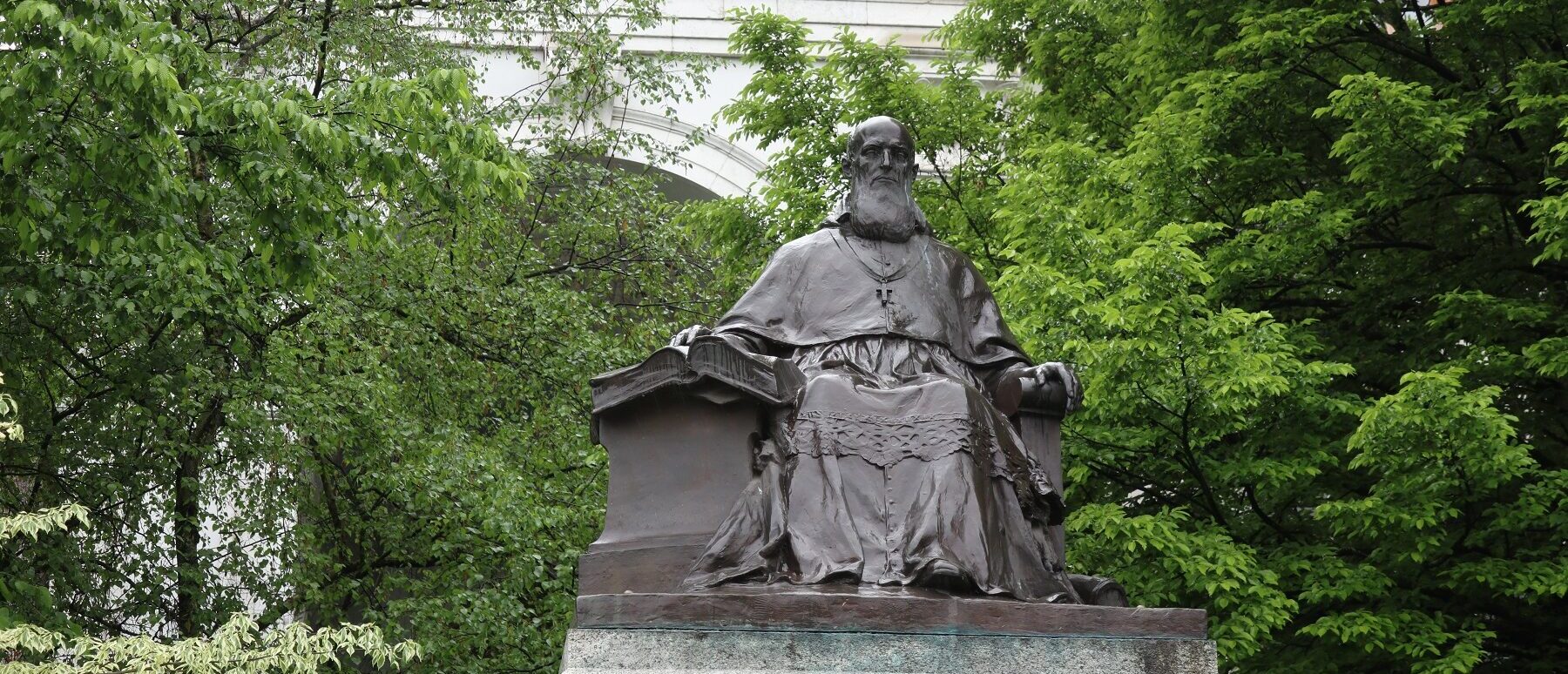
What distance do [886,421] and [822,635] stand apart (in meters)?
1.01

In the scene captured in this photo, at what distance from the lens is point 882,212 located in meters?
7.91

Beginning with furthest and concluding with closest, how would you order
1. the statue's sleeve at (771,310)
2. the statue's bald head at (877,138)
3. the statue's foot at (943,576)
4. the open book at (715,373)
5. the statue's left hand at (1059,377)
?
the statue's bald head at (877,138)
the statue's sleeve at (771,310)
the statue's left hand at (1059,377)
the open book at (715,373)
the statue's foot at (943,576)

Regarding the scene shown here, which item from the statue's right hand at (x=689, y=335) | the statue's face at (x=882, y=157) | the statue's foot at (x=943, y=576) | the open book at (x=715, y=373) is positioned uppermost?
the statue's face at (x=882, y=157)

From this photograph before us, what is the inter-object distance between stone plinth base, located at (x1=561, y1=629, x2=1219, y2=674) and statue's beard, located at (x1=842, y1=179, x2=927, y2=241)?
220 centimetres

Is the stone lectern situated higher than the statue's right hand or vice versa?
the statue's right hand

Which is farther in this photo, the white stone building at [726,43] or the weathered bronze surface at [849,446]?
the white stone building at [726,43]

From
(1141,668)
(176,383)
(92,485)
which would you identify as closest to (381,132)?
(176,383)

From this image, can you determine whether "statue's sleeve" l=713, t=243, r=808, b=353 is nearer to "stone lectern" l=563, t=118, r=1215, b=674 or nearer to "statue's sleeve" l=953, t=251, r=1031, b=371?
A: "stone lectern" l=563, t=118, r=1215, b=674

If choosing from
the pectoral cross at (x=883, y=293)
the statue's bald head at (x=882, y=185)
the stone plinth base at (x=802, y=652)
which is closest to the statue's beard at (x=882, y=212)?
the statue's bald head at (x=882, y=185)

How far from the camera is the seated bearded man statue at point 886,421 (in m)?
6.62

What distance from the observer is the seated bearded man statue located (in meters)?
6.62

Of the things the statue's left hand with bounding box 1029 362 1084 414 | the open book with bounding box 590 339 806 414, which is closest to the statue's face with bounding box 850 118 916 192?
the statue's left hand with bounding box 1029 362 1084 414

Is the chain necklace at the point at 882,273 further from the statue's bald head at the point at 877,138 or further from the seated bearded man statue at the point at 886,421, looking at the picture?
the statue's bald head at the point at 877,138

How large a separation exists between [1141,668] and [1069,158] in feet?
23.8
